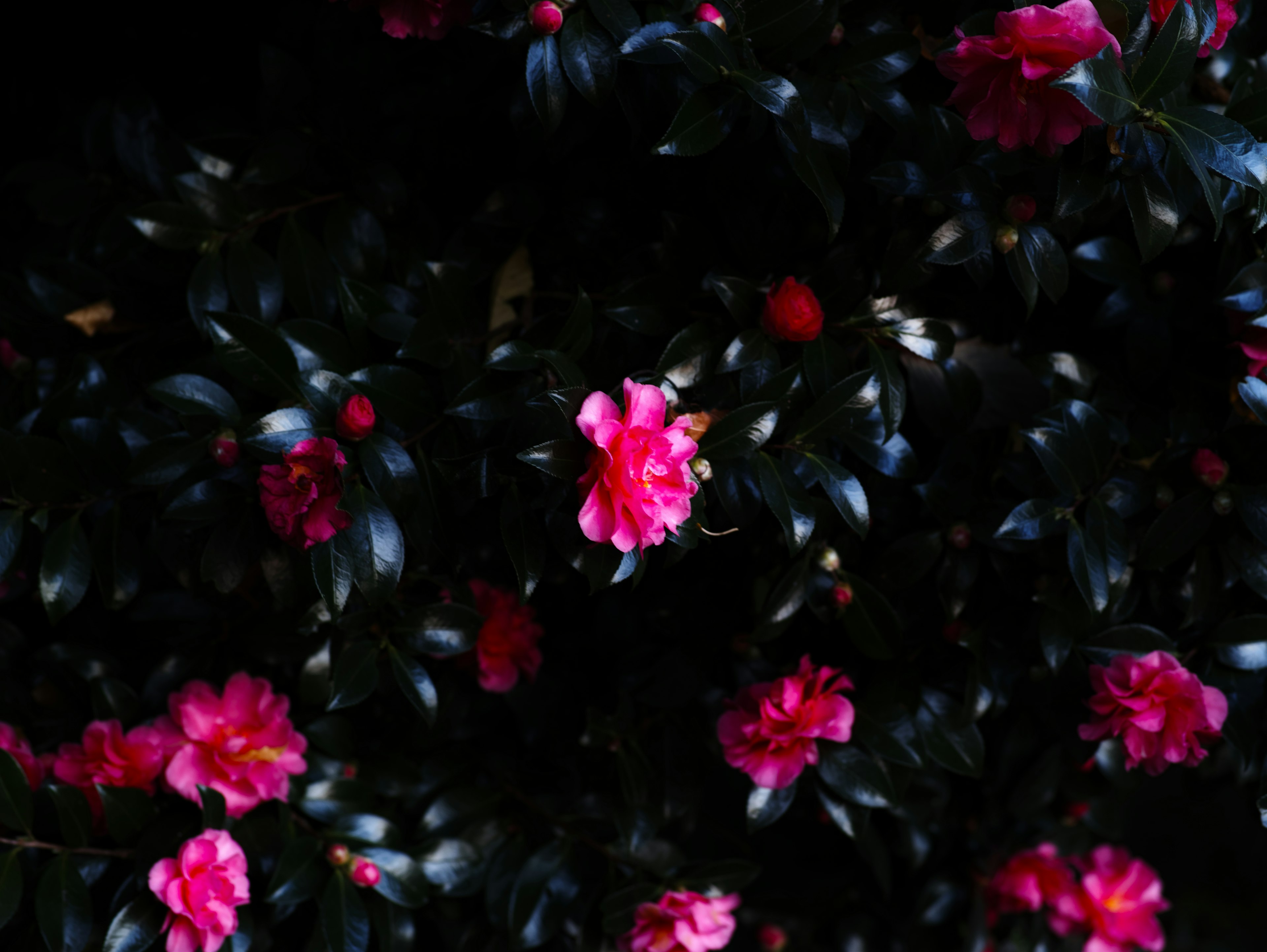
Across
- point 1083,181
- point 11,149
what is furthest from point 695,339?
point 11,149

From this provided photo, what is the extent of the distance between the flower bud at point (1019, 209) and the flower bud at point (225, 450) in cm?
72

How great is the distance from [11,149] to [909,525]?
128 centimetres

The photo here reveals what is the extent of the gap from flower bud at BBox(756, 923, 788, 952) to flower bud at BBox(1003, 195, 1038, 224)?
101 centimetres

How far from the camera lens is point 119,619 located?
118 cm

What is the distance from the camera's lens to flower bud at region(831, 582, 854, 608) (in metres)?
1.01

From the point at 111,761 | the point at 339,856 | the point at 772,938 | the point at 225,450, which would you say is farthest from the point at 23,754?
the point at 772,938

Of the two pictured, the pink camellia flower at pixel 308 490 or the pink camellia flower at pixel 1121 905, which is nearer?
the pink camellia flower at pixel 308 490

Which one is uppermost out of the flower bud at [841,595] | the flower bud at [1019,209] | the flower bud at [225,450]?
the flower bud at [1019,209]

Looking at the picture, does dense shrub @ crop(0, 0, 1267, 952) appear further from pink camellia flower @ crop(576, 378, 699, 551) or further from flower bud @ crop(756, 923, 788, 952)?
flower bud @ crop(756, 923, 788, 952)

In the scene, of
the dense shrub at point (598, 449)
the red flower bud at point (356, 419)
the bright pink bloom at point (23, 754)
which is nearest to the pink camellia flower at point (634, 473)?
the dense shrub at point (598, 449)

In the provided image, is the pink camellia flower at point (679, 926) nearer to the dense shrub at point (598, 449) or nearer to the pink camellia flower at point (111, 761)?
the dense shrub at point (598, 449)

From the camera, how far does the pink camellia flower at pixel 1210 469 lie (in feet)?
3.21

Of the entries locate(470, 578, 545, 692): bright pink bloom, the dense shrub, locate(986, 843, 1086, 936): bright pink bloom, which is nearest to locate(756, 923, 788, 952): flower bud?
the dense shrub

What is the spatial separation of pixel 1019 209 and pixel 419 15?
573mm
